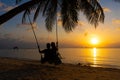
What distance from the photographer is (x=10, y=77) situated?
9383 millimetres

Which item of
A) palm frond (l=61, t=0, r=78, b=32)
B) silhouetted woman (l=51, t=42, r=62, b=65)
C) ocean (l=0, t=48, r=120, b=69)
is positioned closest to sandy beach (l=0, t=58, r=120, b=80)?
silhouetted woman (l=51, t=42, r=62, b=65)

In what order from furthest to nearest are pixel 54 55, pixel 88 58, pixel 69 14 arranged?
pixel 88 58 → pixel 69 14 → pixel 54 55

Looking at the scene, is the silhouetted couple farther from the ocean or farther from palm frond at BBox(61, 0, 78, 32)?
the ocean

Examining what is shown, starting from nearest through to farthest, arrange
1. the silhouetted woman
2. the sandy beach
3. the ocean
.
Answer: the sandy beach < the silhouetted woman < the ocean

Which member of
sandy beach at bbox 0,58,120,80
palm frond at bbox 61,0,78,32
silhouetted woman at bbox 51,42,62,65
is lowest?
sandy beach at bbox 0,58,120,80

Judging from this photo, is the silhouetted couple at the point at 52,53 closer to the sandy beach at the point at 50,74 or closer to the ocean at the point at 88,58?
the sandy beach at the point at 50,74

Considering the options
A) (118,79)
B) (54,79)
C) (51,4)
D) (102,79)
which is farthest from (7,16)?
(51,4)

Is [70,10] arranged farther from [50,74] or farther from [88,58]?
[88,58]

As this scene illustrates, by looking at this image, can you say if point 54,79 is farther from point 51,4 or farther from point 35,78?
point 51,4

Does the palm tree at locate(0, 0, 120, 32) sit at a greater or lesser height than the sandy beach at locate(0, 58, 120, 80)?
greater

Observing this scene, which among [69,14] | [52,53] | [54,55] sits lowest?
[54,55]

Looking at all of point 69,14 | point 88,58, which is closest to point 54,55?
point 69,14

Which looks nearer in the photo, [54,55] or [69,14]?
[54,55]

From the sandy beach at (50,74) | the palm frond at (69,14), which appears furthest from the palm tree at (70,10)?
the sandy beach at (50,74)
